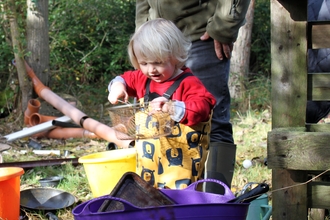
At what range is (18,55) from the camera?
7117mm

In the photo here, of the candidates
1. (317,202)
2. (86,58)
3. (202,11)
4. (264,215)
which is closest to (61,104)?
(86,58)

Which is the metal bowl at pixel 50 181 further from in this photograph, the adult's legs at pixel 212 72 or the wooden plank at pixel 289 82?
the wooden plank at pixel 289 82

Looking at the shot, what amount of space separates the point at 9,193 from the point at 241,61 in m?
6.24

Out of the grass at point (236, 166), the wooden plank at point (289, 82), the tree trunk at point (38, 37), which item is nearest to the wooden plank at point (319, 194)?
the wooden plank at point (289, 82)

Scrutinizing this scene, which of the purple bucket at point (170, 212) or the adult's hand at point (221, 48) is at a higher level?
the adult's hand at point (221, 48)

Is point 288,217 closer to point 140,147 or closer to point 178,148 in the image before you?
point 178,148

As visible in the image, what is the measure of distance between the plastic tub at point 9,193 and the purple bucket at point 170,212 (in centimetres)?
105

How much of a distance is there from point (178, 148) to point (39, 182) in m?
1.80

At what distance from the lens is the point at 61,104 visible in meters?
6.73

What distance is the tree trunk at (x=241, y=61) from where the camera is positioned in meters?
8.58

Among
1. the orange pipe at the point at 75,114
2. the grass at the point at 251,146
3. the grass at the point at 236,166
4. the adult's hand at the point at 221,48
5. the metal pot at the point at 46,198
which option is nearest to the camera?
the adult's hand at the point at 221,48

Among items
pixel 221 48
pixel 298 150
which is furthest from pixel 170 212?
pixel 221 48

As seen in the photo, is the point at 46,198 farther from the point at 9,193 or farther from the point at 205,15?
the point at 205,15

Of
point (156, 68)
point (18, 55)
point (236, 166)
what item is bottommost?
point (236, 166)
